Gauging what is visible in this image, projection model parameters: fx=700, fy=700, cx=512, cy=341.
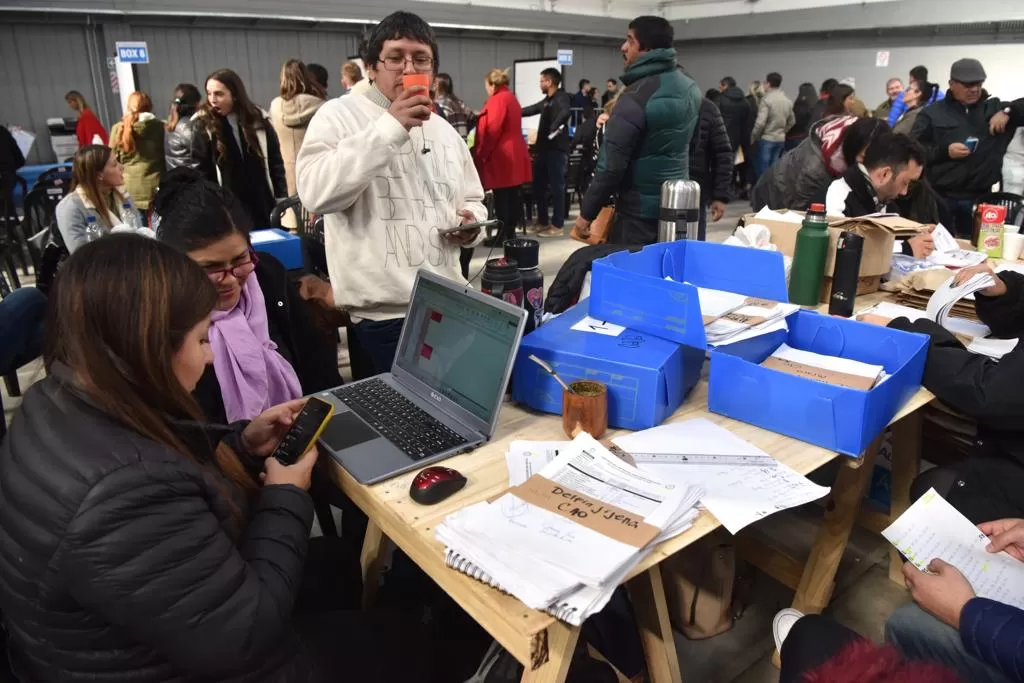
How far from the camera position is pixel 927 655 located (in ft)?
4.48

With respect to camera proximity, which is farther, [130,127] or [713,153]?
[130,127]

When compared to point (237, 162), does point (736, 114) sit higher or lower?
higher

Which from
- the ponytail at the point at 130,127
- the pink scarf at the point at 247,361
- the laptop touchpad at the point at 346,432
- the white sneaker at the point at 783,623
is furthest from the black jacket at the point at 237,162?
the white sneaker at the point at 783,623

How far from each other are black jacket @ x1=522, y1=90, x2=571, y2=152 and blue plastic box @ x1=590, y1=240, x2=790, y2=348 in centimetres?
497

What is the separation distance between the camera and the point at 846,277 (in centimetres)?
201

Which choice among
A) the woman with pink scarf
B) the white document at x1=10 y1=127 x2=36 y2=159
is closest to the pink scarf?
the woman with pink scarf

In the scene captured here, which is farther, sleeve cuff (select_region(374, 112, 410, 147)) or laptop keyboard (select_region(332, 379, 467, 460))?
sleeve cuff (select_region(374, 112, 410, 147))

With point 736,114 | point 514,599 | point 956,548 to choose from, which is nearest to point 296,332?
point 514,599

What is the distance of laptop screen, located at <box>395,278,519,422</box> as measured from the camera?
4.34ft

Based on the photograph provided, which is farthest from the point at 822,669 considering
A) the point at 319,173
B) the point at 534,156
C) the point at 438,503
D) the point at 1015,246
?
the point at 534,156

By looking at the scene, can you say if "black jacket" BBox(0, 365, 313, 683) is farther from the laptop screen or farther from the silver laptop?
the laptop screen

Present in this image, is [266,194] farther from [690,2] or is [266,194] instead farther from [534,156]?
[690,2]

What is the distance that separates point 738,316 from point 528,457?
73 cm

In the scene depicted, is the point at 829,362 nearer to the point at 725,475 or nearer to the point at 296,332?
the point at 725,475
